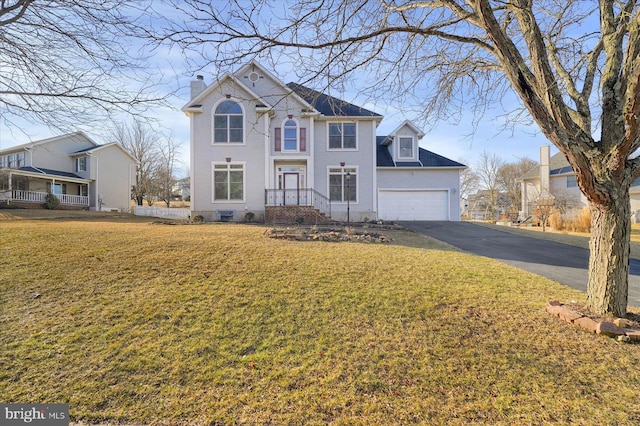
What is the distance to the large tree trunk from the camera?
391 cm

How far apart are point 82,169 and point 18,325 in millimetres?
28769

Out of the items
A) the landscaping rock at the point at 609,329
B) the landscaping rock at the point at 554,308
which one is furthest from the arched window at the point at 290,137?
the landscaping rock at the point at 609,329

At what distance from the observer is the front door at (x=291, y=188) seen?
16094mm

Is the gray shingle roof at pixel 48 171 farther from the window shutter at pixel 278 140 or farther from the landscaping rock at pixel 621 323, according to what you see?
the landscaping rock at pixel 621 323

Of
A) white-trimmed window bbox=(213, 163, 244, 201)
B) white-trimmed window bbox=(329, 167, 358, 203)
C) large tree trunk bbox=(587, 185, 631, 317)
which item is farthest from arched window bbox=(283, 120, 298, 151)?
large tree trunk bbox=(587, 185, 631, 317)

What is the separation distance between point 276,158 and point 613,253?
1418 cm

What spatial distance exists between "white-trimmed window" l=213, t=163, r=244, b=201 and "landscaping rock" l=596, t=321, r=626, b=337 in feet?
48.0

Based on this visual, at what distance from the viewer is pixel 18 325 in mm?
3766

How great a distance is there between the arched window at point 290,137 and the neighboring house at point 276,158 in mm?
52

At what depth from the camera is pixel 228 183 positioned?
1611cm

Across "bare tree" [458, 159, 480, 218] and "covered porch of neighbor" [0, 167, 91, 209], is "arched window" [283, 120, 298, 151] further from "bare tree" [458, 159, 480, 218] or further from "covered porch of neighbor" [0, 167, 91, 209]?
"bare tree" [458, 159, 480, 218]

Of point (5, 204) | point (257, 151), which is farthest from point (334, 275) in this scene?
point (5, 204)

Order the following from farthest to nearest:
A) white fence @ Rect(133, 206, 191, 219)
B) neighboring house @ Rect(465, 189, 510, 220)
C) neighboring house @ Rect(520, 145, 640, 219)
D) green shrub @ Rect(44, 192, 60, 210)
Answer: neighboring house @ Rect(465, 189, 510, 220) → neighboring house @ Rect(520, 145, 640, 219) → white fence @ Rect(133, 206, 191, 219) → green shrub @ Rect(44, 192, 60, 210)

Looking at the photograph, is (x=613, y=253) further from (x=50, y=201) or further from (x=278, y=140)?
(x=50, y=201)
